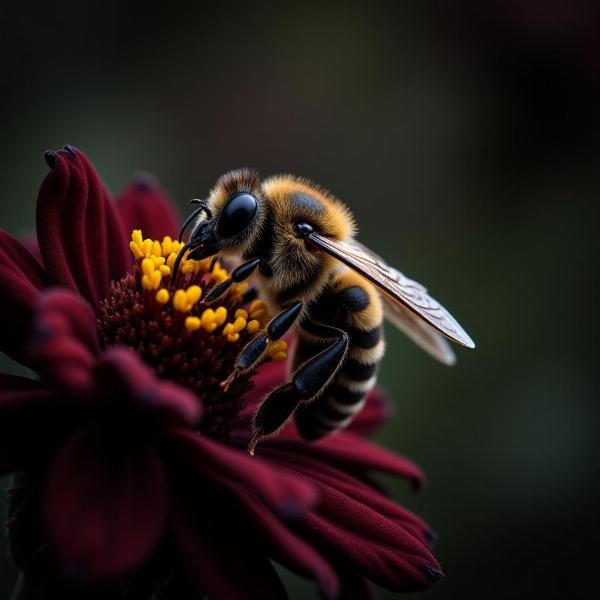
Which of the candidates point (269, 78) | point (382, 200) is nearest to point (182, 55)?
point (269, 78)

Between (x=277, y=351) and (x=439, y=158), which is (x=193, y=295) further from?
(x=439, y=158)

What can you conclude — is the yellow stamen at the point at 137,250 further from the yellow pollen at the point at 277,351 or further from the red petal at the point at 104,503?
the red petal at the point at 104,503

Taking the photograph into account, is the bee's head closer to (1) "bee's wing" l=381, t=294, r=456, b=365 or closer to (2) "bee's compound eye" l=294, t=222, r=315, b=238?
(2) "bee's compound eye" l=294, t=222, r=315, b=238

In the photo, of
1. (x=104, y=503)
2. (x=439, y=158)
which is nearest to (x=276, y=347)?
(x=104, y=503)

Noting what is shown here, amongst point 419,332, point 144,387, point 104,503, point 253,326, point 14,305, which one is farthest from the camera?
point 419,332

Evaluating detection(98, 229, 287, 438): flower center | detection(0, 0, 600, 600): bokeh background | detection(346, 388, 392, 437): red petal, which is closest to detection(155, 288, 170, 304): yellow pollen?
detection(98, 229, 287, 438): flower center
